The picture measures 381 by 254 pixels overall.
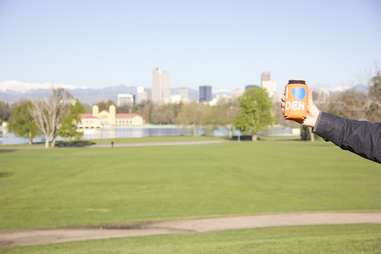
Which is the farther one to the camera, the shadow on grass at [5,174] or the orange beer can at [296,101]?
the shadow on grass at [5,174]

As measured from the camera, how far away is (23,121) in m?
90.1

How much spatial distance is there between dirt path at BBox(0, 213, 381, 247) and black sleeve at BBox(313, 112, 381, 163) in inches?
483

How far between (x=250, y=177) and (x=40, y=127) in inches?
2356

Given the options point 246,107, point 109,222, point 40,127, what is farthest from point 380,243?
point 246,107

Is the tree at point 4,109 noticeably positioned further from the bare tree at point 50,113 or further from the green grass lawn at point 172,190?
the green grass lawn at point 172,190

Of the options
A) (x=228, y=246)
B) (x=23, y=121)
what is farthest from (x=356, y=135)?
(x=23, y=121)

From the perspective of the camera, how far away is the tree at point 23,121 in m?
89.4

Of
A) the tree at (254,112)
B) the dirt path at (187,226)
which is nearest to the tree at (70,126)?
the tree at (254,112)

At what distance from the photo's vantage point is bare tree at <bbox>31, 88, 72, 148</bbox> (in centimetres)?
8404

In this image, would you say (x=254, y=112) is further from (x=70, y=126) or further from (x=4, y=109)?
(x=4, y=109)

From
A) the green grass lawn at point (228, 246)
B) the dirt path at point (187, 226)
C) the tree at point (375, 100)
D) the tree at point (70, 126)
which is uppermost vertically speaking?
the tree at point (375, 100)

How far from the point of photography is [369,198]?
77.8 ft

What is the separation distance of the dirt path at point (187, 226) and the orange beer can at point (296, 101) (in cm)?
1205

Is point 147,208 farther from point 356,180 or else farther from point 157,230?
point 356,180
